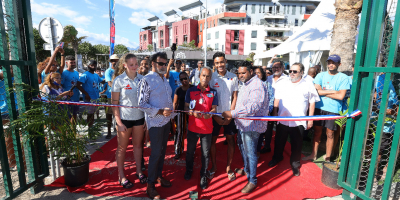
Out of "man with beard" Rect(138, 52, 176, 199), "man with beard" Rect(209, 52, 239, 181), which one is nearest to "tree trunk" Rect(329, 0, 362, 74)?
"man with beard" Rect(209, 52, 239, 181)

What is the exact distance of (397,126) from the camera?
2139 mm

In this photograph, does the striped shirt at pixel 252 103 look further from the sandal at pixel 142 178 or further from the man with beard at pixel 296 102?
the sandal at pixel 142 178

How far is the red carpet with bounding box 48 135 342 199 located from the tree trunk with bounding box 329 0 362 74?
2954 millimetres

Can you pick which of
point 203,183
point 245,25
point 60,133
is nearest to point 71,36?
point 245,25

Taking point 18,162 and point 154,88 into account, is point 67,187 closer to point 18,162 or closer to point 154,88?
point 18,162

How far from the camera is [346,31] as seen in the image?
520 centimetres

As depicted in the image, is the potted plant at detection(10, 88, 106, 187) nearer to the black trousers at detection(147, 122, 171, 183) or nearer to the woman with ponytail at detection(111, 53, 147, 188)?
the woman with ponytail at detection(111, 53, 147, 188)

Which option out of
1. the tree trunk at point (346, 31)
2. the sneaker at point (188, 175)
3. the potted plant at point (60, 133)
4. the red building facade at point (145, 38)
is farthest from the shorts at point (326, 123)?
the red building facade at point (145, 38)

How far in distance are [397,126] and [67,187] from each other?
12.9ft

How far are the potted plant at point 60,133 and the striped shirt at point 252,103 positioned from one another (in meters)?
2.02

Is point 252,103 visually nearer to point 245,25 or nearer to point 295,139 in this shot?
point 295,139

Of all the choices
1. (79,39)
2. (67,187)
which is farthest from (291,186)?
(79,39)

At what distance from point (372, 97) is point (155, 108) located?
2458 mm

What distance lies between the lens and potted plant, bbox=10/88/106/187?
2594 mm
